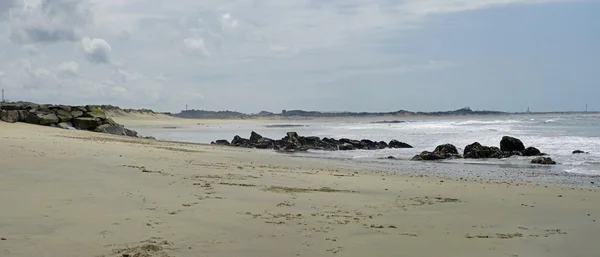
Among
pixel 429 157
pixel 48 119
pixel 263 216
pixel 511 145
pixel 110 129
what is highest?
pixel 48 119

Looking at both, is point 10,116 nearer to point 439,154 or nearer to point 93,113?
point 93,113

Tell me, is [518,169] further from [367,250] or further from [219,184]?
[367,250]

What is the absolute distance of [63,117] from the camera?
2691 cm

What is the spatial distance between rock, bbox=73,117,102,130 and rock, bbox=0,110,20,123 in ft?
8.62

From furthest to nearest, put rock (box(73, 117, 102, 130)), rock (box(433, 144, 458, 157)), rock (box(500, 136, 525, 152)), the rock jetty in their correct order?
rock (box(73, 117, 102, 130)) → rock (box(500, 136, 525, 152)) → rock (box(433, 144, 458, 157)) → the rock jetty

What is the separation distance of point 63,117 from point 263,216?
23.4 m

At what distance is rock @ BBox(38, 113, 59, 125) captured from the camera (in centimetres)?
2559

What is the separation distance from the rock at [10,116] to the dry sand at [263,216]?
53.0ft

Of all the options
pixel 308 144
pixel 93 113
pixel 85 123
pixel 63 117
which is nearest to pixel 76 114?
pixel 63 117

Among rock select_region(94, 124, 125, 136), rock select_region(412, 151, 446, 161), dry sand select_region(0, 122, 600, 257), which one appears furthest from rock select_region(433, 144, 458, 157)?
rock select_region(94, 124, 125, 136)

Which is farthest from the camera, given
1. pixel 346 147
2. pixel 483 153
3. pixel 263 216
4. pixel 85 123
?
pixel 85 123

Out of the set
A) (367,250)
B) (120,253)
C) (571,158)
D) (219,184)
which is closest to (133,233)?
(120,253)

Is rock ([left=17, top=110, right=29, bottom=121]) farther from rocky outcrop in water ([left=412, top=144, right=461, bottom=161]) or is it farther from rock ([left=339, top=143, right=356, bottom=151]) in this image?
rocky outcrop in water ([left=412, top=144, right=461, bottom=161])

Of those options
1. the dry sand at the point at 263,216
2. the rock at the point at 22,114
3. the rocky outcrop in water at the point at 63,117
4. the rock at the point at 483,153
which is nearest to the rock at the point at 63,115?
the rocky outcrop in water at the point at 63,117
